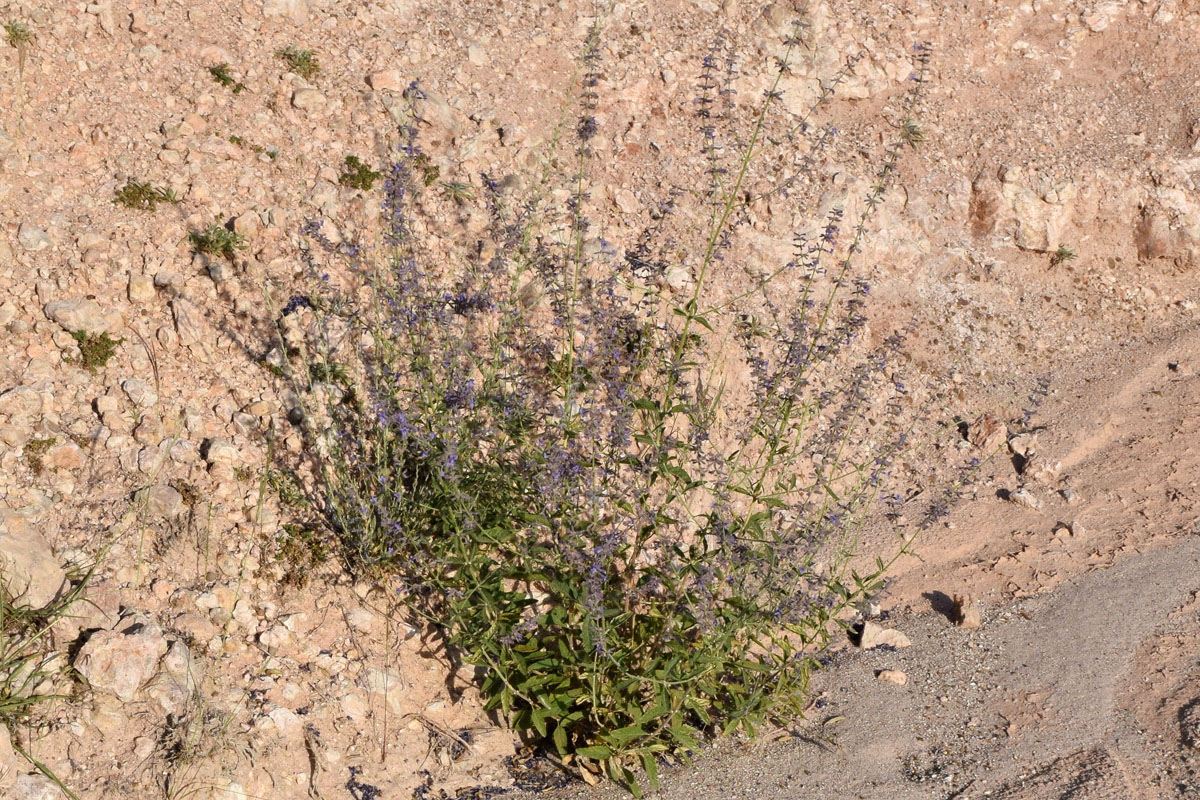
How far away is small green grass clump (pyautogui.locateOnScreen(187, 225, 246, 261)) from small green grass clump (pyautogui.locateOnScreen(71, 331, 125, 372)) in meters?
0.83

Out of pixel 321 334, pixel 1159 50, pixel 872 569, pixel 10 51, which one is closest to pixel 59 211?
pixel 10 51

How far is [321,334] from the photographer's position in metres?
5.77

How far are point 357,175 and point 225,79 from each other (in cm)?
113

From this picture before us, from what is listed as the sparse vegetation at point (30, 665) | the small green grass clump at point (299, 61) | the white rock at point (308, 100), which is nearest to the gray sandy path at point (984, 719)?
the sparse vegetation at point (30, 665)

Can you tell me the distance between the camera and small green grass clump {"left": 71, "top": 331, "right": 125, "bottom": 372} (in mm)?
5750

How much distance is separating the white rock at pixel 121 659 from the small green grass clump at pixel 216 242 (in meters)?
2.47

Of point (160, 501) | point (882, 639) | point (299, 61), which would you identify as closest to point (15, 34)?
point (299, 61)

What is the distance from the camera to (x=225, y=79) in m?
7.11

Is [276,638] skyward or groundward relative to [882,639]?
groundward

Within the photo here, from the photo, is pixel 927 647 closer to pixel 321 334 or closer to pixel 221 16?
pixel 321 334

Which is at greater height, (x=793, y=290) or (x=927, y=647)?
(x=793, y=290)

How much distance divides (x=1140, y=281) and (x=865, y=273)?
268 cm

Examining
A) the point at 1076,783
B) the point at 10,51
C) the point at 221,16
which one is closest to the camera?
the point at 1076,783

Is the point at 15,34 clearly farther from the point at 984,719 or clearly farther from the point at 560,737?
the point at 984,719
